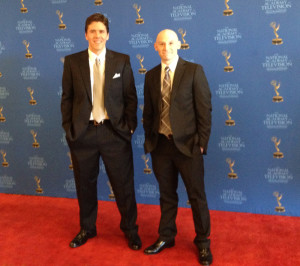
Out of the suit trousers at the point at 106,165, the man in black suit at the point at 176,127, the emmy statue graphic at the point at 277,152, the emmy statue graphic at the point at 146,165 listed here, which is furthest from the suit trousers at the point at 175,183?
→ the emmy statue graphic at the point at 277,152

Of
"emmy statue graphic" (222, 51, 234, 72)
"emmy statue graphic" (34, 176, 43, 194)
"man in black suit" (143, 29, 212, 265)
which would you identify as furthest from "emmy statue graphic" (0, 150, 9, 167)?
"emmy statue graphic" (222, 51, 234, 72)

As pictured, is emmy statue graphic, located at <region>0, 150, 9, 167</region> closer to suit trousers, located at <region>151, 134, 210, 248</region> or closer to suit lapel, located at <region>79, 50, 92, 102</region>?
suit lapel, located at <region>79, 50, 92, 102</region>

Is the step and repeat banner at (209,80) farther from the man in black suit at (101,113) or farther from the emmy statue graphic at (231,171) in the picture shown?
the man in black suit at (101,113)

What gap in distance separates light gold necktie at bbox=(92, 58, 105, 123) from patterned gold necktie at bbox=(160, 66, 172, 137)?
478mm

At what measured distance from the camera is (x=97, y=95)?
2.37m

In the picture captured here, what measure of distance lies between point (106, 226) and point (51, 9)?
224cm

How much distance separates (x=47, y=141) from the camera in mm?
3535

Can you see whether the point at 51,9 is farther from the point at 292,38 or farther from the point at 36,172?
the point at 292,38

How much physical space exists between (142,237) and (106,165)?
723 millimetres

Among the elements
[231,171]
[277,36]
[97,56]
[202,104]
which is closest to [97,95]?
[97,56]

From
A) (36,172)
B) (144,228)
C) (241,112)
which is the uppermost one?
(241,112)

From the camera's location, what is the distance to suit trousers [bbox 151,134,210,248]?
88.3 inches

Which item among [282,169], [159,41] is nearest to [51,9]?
[159,41]

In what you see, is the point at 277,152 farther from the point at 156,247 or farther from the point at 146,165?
the point at 156,247
